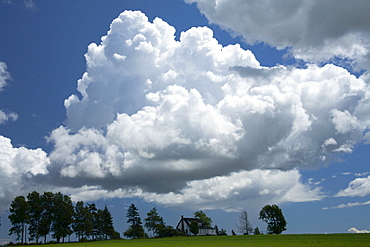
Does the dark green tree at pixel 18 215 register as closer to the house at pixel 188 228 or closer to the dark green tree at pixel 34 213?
the dark green tree at pixel 34 213

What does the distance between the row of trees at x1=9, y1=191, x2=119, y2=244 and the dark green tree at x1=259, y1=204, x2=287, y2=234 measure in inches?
2406

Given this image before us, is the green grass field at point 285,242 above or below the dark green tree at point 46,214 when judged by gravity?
below

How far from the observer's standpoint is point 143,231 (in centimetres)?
14612

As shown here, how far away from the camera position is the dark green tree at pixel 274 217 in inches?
5320

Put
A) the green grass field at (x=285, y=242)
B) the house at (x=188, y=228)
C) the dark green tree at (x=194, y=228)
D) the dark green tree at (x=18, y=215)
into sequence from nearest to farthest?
the green grass field at (x=285, y=242) → the dark green tree at (x=18, y=215) → the dark green tree at (x=194, y=228) → the house at (x=188, y=228)

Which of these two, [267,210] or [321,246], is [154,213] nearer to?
[267,210]

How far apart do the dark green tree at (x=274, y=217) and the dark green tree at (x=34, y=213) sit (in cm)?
7531


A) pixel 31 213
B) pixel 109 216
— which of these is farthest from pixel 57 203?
pixel 109 216

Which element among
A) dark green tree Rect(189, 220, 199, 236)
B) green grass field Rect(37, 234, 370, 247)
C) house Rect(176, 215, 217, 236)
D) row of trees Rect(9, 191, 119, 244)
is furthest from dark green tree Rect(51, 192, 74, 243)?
house Rect(176, 215, 217, 236)

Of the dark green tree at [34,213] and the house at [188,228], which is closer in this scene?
the dark green tree at [34,213]

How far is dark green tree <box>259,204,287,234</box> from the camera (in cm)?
13512

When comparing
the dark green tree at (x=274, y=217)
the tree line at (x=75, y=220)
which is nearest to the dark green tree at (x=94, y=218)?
the tree line at (x=75, y=220)

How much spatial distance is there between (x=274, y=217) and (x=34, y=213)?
80.5 meters

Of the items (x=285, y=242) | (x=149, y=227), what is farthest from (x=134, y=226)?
(x=285, y=242)
